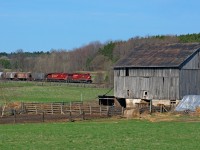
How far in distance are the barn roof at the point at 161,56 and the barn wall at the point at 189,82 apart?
1240 mm

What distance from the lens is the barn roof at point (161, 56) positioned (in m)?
53.6

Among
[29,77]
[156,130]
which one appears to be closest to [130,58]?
[156,130]

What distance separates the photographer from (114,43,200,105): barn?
53188 mm

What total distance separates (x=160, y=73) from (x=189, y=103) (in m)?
5.58

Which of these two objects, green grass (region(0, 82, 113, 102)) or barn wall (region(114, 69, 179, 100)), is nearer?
barn wall (region(114, 69, 179, 100))

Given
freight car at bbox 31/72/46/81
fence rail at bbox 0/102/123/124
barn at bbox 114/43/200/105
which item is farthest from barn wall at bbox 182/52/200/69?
freight car at bbox 31/72/46/81

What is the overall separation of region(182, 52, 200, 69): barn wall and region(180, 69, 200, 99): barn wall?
0.32 m

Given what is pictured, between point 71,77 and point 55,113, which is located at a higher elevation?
point 71,77

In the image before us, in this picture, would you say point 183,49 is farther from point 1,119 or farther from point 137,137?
point 137,137

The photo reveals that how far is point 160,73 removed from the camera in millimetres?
54375

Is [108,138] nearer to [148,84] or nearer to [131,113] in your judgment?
[131,113]

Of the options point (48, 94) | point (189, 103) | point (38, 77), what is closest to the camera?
point (189, 103)

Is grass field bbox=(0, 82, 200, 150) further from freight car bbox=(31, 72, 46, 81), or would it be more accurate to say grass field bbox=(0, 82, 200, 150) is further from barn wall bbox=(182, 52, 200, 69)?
freight car bbox=(31, 72, 46, 81)

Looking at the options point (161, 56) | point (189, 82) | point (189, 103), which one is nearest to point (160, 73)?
point (161, 56)
